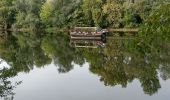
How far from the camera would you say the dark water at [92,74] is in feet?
74.5

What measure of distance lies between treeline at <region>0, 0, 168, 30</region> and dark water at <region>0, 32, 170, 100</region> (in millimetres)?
18133

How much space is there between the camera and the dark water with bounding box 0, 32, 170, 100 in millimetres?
22703

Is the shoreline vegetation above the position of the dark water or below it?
above

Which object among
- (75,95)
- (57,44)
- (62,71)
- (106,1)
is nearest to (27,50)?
(57,44)

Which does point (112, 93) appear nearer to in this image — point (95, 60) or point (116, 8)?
point (95, 60)

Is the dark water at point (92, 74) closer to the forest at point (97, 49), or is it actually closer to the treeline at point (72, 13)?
the forest at point (97, 49)

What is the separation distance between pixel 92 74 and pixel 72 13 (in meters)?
43.8

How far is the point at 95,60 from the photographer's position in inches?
1453

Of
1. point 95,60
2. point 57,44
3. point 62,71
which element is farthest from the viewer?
point 57,44

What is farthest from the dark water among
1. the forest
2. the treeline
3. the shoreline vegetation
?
the treeline

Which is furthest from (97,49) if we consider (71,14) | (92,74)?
(71,14)

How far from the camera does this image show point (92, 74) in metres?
29.7

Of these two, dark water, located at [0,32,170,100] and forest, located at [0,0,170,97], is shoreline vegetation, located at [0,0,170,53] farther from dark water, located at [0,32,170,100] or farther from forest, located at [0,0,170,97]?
dark water, located at [0,32,170,100]

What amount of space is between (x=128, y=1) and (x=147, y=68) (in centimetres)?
3693
